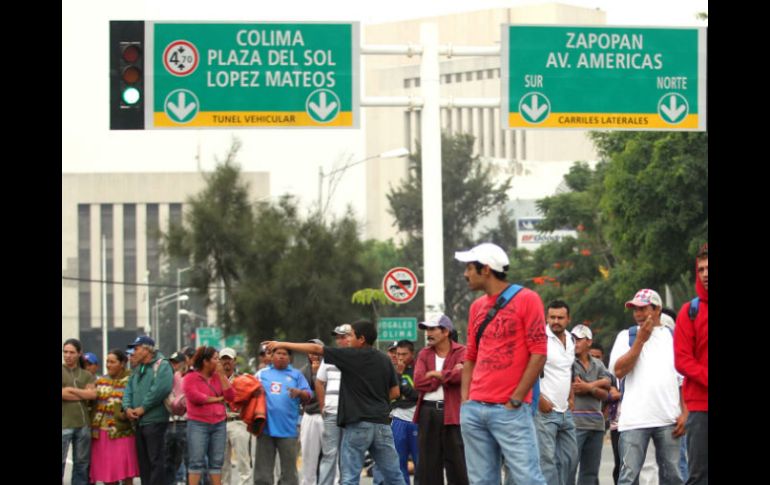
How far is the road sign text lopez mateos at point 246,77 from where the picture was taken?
773 inches

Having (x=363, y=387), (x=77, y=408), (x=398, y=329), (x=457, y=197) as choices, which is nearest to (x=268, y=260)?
(x=398, y=329)

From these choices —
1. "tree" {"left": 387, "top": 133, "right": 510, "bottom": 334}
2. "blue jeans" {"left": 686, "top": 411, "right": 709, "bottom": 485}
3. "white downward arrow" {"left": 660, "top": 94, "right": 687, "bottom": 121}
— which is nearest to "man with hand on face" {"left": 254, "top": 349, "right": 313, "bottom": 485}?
"blue jeans" {"left": 686, "top": 411, "right": 709, "bottom": 485}

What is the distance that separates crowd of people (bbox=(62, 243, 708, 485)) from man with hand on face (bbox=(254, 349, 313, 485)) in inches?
0.6

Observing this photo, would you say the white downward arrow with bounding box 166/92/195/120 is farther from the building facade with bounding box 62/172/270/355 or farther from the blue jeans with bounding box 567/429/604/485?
the building facade with bounding box 62/172/270/355

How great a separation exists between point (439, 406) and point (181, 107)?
7.70 meters

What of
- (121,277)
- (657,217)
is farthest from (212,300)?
(121,277)

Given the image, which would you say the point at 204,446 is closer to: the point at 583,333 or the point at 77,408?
the point at 77,408

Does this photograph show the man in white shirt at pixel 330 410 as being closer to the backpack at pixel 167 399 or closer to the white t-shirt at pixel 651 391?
the backpack at pixel 167 399

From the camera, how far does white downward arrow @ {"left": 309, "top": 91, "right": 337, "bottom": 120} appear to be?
65.2 feet

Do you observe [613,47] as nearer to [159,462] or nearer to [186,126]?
[186,126]

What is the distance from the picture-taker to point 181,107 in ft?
64.8

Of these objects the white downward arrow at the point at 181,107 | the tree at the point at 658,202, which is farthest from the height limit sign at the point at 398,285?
the tree at the point at 658,202

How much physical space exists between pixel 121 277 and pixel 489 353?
135774 millimetres

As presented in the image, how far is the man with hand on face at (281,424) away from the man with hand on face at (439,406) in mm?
2266
